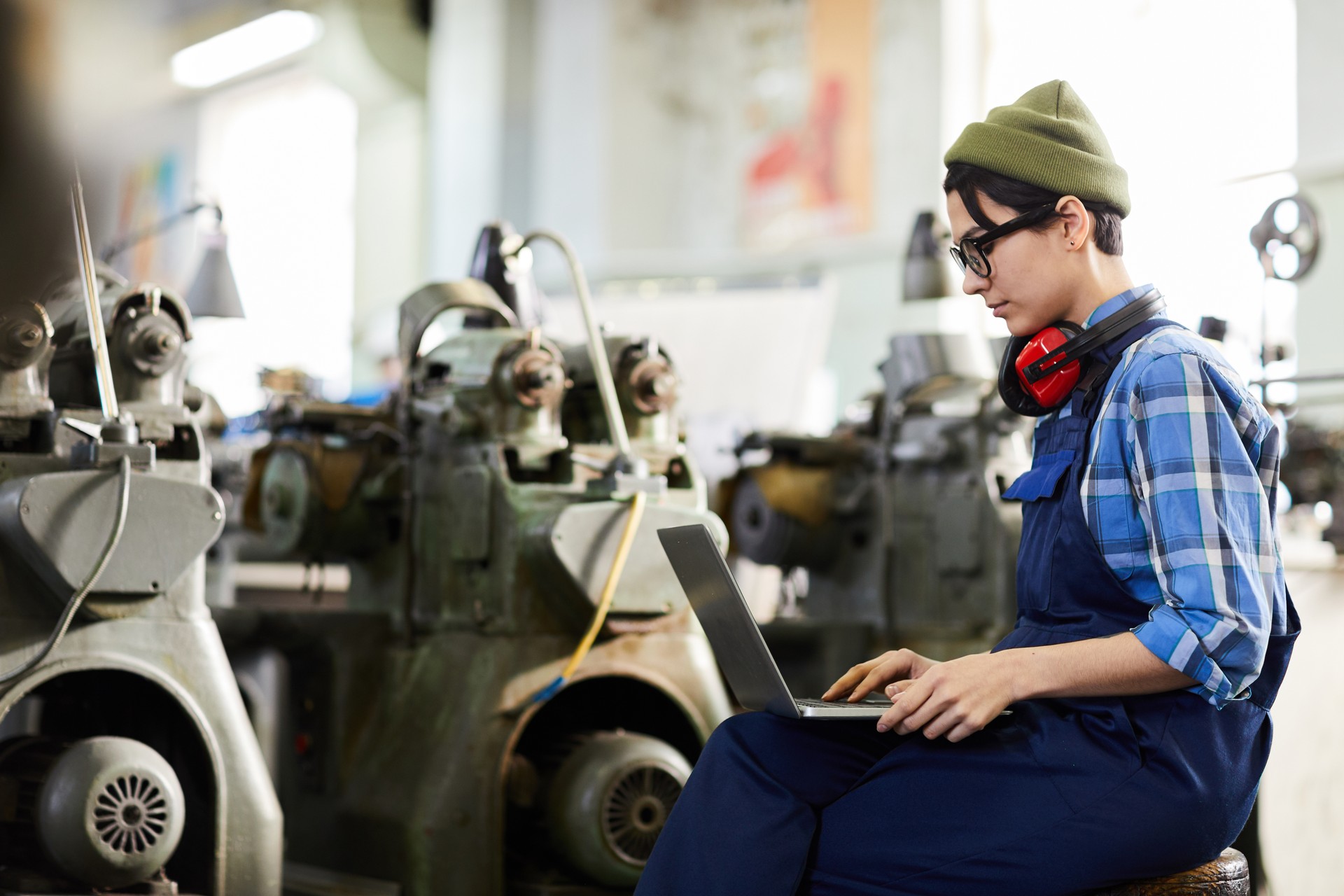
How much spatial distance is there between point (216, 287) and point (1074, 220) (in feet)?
10.4

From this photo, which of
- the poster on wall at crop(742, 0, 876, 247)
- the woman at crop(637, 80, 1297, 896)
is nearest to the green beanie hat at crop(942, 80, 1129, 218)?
the woman at crop(637, 80, 1297, 896)

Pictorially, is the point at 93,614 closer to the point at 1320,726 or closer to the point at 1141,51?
the point at 1320,726

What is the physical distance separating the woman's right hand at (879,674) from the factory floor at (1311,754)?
174 centimetres

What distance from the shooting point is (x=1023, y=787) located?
1565 mm

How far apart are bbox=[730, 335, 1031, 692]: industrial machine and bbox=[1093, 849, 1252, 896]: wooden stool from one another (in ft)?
8.47

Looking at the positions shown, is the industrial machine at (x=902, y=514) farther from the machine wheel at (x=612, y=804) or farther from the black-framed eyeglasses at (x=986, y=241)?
the black-framed eyeglasses at (x=986, y=241)

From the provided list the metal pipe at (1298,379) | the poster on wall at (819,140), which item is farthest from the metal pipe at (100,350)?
the poster on wall at (819,140)

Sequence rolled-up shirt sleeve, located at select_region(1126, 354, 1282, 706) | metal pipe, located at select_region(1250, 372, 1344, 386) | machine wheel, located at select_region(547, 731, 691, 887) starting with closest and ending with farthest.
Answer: rolled-up shirt sleeve, located at select_region(1126, 354, 1282, 706)
machine wheel, located at select_region(547, 731, 691, 887)
metal pipe, located at select_region(1250, 372, 1344, 386)

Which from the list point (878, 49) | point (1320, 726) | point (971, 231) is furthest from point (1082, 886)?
point (878, 49)

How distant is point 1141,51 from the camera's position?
9586 millimetres

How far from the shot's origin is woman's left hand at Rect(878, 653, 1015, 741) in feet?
5.13

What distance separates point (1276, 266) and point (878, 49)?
756cm

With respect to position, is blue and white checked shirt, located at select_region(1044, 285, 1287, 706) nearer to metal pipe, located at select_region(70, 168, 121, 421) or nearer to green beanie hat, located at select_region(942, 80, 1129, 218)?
green beanie hat, located at select_region(942, 80, 1129, 218)

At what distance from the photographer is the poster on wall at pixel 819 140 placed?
448 inches
